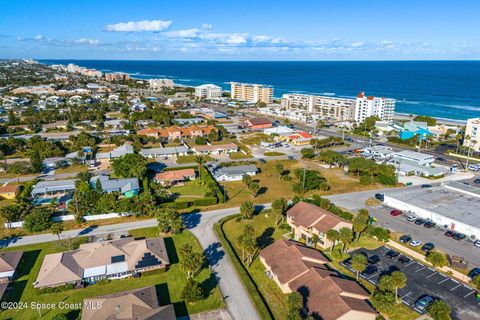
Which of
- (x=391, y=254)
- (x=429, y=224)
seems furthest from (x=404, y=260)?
(x=429, y=224)

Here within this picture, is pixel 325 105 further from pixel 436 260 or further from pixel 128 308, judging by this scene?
pixel 128 308

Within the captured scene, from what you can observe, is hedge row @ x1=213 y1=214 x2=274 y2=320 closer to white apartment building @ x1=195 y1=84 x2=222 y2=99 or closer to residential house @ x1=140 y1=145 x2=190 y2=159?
residential house @ x1=140 y1=145 x2=190 y2=159

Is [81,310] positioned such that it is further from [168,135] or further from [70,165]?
[168,135]

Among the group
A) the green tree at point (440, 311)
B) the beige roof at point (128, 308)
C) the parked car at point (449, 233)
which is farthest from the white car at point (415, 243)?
the beige roof at point (128, 308)

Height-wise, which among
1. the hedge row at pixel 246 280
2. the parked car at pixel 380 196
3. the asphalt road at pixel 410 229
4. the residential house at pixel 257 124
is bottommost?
the hedge row at pixel 246 280

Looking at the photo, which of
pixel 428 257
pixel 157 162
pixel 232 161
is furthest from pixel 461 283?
pixel 157 162

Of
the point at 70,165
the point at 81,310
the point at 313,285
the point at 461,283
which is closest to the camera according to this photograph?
the point at 81,310

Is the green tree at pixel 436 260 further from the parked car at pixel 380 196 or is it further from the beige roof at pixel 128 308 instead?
the beige roof at pixel 128 308

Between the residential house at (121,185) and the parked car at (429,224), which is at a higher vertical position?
the residential house at (121,185)
